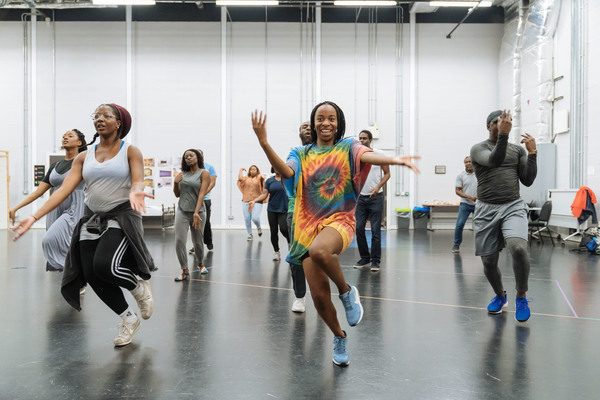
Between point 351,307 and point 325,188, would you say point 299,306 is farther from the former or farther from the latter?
point 325,188

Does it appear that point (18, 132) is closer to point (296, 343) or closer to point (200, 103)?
point (200, 103)

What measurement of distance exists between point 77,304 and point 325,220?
6.11 ft

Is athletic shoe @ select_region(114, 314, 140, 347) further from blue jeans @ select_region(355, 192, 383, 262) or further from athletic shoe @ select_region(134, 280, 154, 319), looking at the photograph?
blue jeans @ select_region(355, 192, 383, 262)

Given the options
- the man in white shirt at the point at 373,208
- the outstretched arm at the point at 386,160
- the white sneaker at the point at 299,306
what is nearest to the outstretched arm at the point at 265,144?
the outstretched arm at the point at 386,160

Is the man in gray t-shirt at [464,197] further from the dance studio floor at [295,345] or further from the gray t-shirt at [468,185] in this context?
the dance studio floor at [295,345]

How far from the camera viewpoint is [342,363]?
8.62ft

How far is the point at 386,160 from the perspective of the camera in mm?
2416

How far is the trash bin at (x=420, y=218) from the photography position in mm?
14367

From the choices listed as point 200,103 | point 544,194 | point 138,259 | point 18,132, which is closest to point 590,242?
point 544,194

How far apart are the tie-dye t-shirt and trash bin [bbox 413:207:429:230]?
39.8 feet

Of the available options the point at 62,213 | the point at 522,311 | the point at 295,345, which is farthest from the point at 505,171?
the point at 62,213

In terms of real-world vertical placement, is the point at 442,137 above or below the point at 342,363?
above

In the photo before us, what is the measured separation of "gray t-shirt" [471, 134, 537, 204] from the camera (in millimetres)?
3711

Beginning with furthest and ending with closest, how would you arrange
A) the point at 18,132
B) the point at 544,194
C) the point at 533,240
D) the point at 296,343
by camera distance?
1. the point at 18,132
2. the point at 544,194
3. the point at 533,240
4. the point at 296,343
